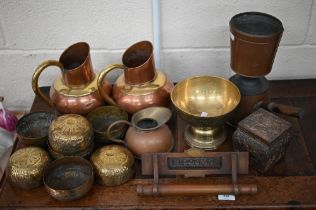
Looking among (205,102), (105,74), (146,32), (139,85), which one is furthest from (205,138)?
(146,32)

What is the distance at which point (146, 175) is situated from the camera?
114 cm

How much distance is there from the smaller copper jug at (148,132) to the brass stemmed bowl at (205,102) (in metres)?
0.07

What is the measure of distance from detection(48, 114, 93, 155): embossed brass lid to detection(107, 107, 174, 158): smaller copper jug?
0.07 metres

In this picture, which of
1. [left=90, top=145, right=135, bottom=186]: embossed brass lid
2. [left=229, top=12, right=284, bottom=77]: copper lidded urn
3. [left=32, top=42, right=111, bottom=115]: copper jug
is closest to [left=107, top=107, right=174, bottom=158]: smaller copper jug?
[left=90, top=145, right=135, bottom=186]: embossed brass lid

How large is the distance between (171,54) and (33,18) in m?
0.53

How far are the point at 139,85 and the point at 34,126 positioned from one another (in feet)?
1.24

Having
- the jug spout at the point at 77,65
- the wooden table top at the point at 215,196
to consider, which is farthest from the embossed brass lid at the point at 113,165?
the jug spout at the point at 77,65

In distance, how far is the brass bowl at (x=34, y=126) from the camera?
3.95 feet

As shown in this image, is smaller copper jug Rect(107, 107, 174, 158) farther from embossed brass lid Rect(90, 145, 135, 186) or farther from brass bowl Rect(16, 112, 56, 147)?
brass bowl Rect(16, 112, 56, 147)

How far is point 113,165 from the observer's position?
1.09 meters

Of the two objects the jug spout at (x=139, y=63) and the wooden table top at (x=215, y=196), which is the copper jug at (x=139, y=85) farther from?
the wooden table top at (x=215, y=196)

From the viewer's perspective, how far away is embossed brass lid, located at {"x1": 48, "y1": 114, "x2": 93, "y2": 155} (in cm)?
110

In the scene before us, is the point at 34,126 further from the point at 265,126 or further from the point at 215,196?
the point at 265,126

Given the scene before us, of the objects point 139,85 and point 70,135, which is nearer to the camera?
point 70,135
